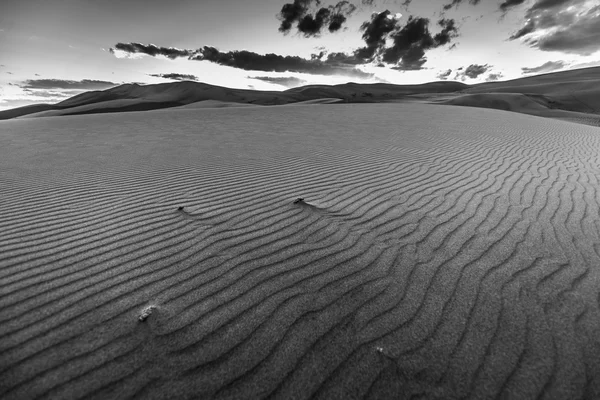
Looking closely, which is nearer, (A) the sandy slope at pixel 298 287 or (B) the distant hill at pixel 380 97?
(A) the sandy slope at pixel 298 287

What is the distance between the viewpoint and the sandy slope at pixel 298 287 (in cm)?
162

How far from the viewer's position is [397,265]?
256cm

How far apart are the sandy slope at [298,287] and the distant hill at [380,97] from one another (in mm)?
24612

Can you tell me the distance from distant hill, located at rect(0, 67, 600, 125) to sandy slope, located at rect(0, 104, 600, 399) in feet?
80.7

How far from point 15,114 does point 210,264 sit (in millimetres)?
85489

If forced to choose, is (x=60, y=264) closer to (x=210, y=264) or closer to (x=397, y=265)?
(x=210, y=264)

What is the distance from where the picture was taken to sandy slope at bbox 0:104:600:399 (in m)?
1.62

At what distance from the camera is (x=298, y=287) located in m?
2.25

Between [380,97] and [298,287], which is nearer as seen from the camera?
[298,287]

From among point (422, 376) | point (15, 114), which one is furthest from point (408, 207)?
point (15, 114)

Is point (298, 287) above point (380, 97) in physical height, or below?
below

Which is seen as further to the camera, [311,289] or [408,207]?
[408,207]

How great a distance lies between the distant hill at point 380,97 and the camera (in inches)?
1347

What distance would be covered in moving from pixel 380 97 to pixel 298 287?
6148cm
